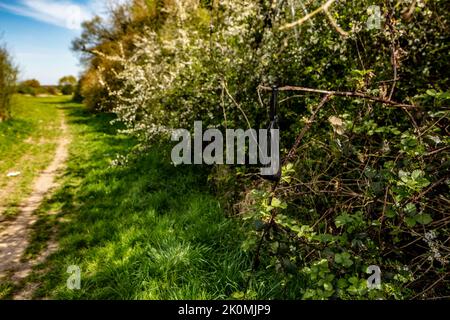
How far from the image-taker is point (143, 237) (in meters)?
4.97

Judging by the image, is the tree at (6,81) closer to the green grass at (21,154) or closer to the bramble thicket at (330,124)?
the green grass at (21,154)

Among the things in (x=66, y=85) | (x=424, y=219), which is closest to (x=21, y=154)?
(x=424, y=219)

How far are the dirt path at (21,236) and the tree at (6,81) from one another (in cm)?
1107

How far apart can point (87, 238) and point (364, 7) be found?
527cm

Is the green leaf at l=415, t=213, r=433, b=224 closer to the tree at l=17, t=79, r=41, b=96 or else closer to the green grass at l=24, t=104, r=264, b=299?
the green grass at l=24, t=104, r=264, b=299

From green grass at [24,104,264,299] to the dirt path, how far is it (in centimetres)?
20

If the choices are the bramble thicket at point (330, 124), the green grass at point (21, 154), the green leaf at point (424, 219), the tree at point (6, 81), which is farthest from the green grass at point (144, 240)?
the tree at point (6, 81)

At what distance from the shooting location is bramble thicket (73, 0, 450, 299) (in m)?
2.81

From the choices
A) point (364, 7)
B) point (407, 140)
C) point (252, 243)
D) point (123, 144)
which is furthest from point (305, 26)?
point (123, 144)

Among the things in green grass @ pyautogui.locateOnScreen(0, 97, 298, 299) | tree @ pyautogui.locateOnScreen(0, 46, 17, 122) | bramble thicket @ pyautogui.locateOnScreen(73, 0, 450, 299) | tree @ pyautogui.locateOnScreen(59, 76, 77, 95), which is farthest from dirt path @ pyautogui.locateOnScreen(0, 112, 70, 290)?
tree @ pyautogui.locateOnScreen(59, 76, 77, 95)

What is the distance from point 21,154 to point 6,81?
1038 centimetres
